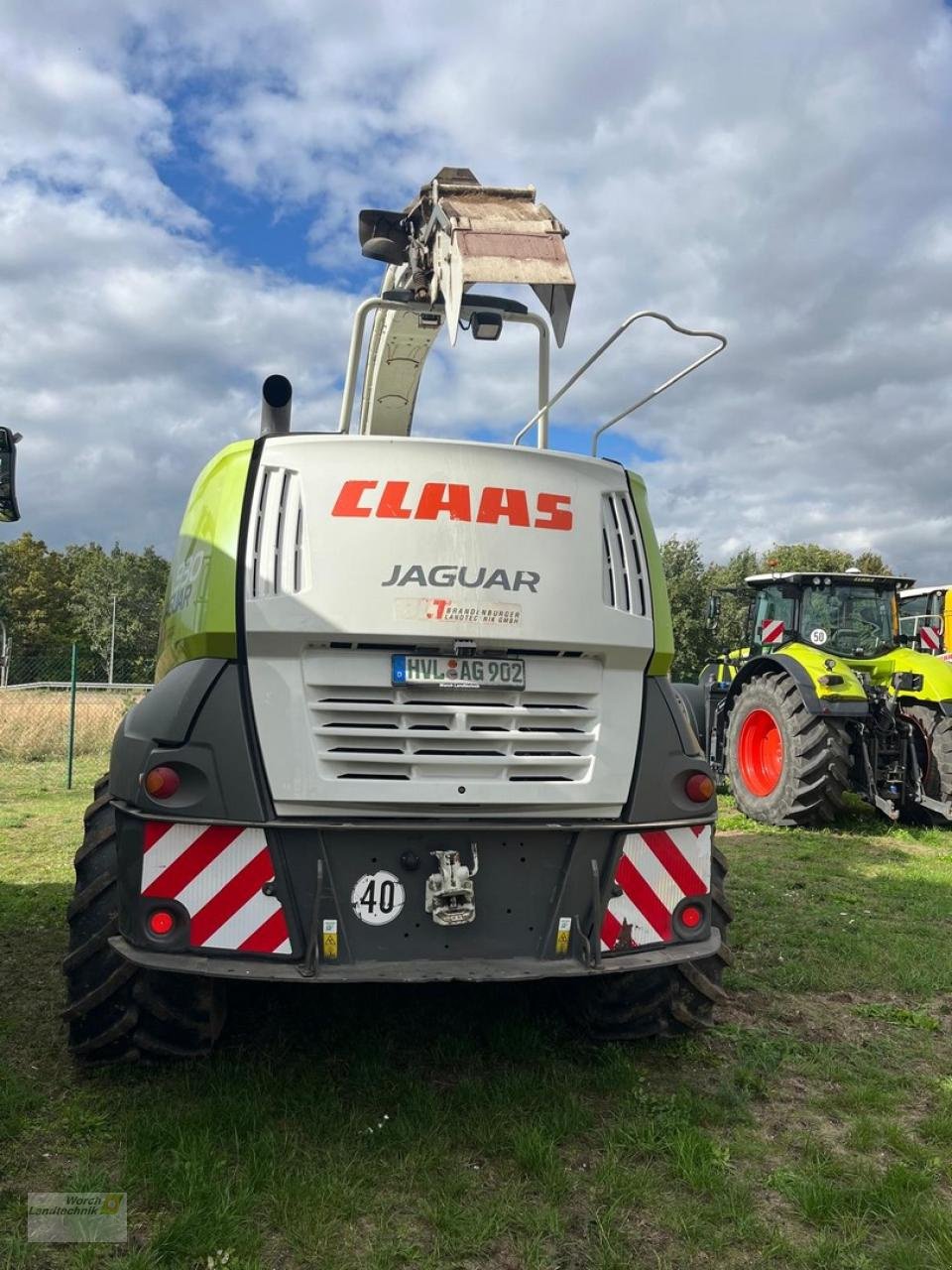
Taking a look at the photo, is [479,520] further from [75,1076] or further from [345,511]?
[75,1076]

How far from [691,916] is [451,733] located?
3.56ft

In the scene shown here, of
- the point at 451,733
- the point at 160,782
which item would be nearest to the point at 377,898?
the point at 451,733

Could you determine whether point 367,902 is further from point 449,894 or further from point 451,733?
point 451,733

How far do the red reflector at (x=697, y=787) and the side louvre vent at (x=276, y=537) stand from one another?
1514 mm

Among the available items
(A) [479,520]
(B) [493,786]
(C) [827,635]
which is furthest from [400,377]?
(C) [827,635]

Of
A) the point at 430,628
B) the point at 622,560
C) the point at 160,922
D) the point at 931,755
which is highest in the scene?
the point at 622,560

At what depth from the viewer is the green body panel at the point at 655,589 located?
3627 millimetres

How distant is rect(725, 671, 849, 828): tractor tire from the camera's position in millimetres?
8922

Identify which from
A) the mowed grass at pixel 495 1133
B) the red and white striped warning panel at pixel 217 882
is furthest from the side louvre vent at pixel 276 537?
the mowed grass at pixel 495 1133

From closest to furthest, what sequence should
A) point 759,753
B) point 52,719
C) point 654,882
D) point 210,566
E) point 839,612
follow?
point 210,566, point 654,882, point 759,753, point 839,612, point 52,719

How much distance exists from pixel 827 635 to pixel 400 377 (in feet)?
20.7

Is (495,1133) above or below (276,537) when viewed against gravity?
below

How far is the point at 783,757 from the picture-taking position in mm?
9305

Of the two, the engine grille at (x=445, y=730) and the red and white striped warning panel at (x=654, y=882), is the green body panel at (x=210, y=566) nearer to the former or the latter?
the engine grille at (x=445, y=730)
